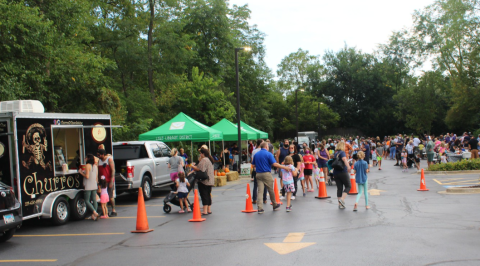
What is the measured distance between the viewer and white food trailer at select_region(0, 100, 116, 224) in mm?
9688

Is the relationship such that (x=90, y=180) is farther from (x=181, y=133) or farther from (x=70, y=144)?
(x=181, y=133)

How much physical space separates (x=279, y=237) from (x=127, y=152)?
28.1 ft

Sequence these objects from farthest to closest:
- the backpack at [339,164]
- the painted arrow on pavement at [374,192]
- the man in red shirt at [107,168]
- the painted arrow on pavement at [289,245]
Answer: the painted arrow on pavement at [374,192]
the man in red shirt at [107,168]
the backpack at [339,164]
the painted arrow on pavement at [289,245]

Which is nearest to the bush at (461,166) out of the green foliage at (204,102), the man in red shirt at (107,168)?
the man in red shirt at (107,168)

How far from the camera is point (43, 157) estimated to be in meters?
10.4

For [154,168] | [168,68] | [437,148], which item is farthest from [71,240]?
[168,68]

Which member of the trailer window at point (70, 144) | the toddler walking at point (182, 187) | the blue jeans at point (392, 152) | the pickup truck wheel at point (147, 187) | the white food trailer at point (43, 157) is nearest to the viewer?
the white food trailer at point (43, 157)

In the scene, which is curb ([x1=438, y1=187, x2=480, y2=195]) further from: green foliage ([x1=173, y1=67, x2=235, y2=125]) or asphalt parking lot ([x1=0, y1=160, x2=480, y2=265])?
green foliage ([x1=173, y1=67, x2=235, y2=125])

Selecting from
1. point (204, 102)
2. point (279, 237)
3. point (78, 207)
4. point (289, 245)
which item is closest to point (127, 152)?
point (78, 207)

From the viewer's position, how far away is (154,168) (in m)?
15.6

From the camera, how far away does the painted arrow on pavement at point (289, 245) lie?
282 inches

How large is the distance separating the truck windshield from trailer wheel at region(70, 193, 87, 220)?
11.7 ft

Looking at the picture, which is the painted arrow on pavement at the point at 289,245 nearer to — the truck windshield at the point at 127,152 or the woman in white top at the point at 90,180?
the woman in white top at the point at 90,180

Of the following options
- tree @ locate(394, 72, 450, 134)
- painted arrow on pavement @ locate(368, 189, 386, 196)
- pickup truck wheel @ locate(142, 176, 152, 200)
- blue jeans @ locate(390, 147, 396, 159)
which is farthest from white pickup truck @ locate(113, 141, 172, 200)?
tree @ locate(394, 72, 450, 134)
